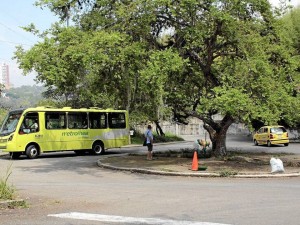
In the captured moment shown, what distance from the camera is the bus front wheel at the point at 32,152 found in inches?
1016

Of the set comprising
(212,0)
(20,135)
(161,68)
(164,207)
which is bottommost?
(164,207)

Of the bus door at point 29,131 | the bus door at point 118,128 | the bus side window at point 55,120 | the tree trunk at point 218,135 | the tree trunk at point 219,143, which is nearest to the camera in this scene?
the tree trunk at point 218,135

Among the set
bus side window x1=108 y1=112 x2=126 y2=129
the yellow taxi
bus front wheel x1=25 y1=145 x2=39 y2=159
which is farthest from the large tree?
the yellow taxi

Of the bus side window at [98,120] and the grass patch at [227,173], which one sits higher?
the bus side window at [98,120]

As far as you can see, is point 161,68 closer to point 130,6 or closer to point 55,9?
point 130,6

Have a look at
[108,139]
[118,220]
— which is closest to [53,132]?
[108,139]

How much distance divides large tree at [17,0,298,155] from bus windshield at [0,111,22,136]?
7.35 m

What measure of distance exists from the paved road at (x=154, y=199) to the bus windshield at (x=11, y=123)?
9075mm

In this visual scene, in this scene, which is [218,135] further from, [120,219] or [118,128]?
[120,219]

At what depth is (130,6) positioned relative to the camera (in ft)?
55.1

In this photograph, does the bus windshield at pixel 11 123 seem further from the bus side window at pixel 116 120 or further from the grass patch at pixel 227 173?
the grass patch at pixel 227 173

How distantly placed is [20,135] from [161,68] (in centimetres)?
1249

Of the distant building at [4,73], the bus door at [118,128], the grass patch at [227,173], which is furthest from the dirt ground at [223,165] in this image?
the distant building at [4,73]

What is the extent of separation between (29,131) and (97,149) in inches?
216
